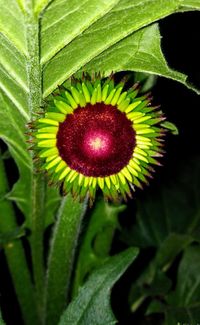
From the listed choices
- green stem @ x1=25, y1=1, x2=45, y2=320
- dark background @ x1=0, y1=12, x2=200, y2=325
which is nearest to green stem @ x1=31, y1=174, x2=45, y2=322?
green stem @ x1=25, y1=1, x2=45, y2=320

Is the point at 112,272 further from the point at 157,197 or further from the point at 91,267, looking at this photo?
the point at 157,197

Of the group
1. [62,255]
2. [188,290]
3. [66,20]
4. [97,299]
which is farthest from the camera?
[188,290]

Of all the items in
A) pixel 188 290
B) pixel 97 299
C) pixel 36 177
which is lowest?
pixel 188 290

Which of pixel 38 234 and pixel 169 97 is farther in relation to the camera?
pixel 169 97

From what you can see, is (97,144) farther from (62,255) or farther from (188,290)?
(188,290)

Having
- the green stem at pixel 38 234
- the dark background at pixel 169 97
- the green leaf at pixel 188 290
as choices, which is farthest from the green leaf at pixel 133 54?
the green leaf at pixel 188 290

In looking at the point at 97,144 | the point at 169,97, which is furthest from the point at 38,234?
the point at 169,97

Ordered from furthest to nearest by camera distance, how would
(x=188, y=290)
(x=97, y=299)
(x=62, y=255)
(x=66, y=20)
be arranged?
(x=188, y=290), (x=62, y=255), (x=97, y=299), (x=66, y=20)
